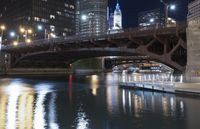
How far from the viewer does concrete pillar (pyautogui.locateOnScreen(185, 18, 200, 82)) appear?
167 feet

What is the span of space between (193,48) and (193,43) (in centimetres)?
79

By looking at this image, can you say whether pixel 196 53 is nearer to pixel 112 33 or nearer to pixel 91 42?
pixel 112 33

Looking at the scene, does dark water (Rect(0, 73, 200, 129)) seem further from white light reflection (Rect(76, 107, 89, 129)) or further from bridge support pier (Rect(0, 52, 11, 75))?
bridge support pier (Rect(0, 52, 11, 75))

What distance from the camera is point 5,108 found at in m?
32.4

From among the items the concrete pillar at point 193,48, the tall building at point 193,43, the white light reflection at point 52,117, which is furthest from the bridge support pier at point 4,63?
the white light reflection at point 52,117

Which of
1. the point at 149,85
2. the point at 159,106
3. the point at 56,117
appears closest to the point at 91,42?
the point at 149,85

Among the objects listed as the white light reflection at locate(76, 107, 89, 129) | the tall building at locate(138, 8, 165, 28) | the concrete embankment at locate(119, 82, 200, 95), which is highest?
the tall building at locate(138, 8, 165, 28)

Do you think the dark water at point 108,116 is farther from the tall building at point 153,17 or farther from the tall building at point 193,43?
the tall building at point 153,17

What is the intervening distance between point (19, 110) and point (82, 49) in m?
53.3

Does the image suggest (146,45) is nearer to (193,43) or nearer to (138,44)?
(138,44)

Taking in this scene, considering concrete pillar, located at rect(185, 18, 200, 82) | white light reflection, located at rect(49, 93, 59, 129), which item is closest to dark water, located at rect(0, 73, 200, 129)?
white light reflection, located at rect(49, 93, 59, 129)

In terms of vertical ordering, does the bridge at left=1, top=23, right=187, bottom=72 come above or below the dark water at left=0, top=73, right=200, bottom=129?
above

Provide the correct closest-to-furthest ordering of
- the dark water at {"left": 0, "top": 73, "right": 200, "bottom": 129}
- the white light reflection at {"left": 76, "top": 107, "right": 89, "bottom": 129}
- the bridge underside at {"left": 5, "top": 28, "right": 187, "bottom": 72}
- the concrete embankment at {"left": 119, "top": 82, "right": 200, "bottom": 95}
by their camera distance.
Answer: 1. the white light reflection at {"left": 76, "top": 107, "right": 89, "bottom": 129}
2. the dark water at {"left": 0, "top": 73, "right": 200, "bottom": 129}
3. the concrete embankment at {"left": 119, "top": 82, "right": 200, "bottom": 95}
4. the bridge underside at {"left": 5, "top": 28, "right": 187, "bottom": 72}

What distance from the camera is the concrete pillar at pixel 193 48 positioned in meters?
50.8
